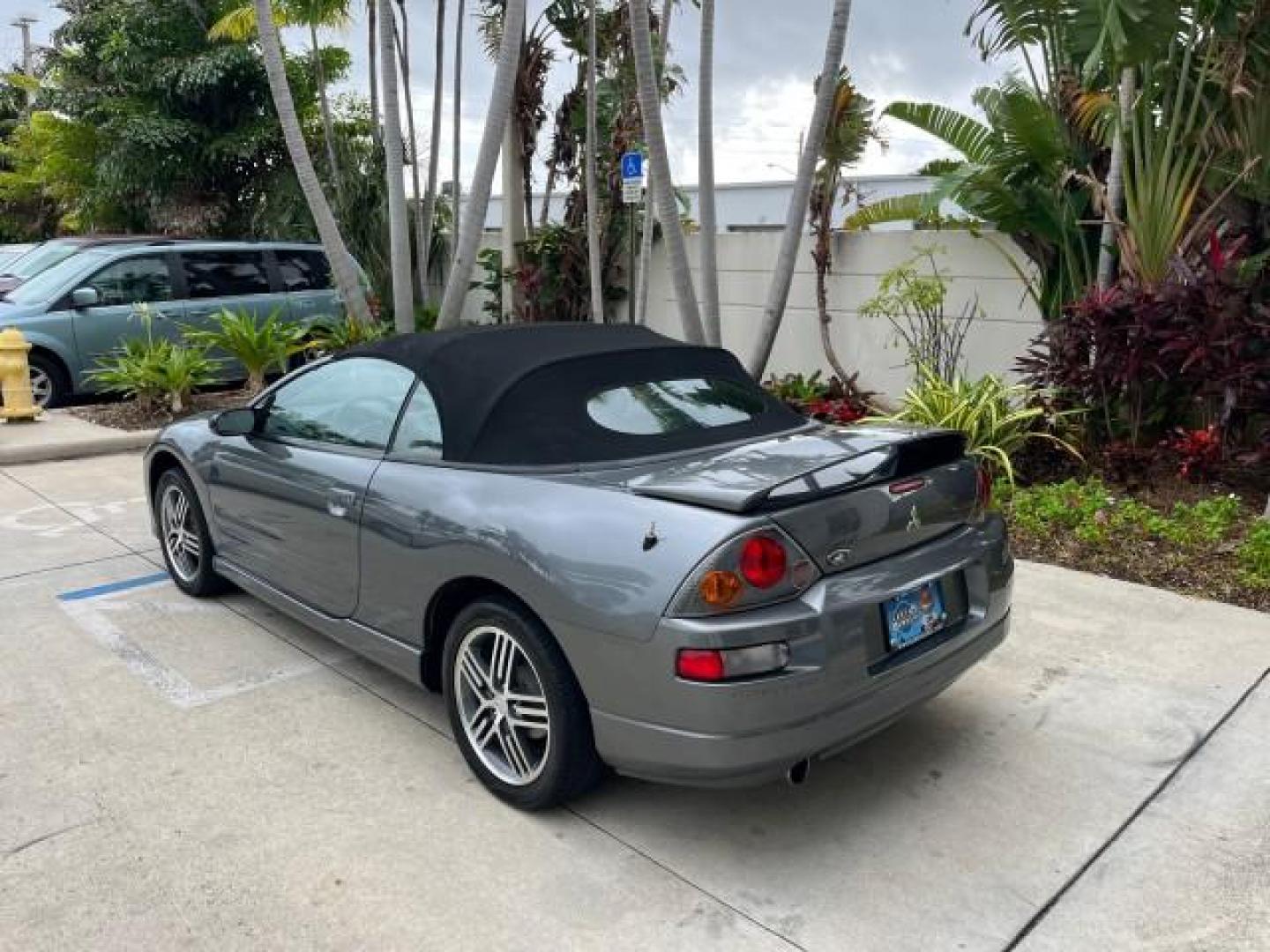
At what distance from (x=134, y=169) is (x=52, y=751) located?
15.8 meters

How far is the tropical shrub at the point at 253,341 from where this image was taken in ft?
31.8

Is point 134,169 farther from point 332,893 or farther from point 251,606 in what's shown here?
point 332,893

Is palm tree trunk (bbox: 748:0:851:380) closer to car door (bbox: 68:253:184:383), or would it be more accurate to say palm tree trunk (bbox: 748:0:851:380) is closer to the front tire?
the front tire

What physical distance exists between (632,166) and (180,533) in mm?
5084

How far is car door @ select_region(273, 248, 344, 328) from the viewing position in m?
11.6

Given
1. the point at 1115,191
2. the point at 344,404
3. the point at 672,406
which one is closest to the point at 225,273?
the point at 344,404

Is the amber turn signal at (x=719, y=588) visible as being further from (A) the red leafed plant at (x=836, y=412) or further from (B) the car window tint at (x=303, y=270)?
(B) the car window tint at (x=303, y=270)

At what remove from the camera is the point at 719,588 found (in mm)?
2586

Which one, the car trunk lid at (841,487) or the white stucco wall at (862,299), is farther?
the white stucco wall at (862,299)

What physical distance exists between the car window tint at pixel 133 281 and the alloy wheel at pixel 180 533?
6.41 m

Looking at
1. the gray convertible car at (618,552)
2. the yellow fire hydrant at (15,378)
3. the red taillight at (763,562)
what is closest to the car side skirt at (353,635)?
the gray convertible car at (618,552)

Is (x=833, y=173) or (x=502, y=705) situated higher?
(x=833, y=173)

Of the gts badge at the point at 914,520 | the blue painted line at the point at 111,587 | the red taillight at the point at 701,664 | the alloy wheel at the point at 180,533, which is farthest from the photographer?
the blue painted line at the point at 111,587

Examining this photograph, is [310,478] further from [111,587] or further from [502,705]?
[111,587]
